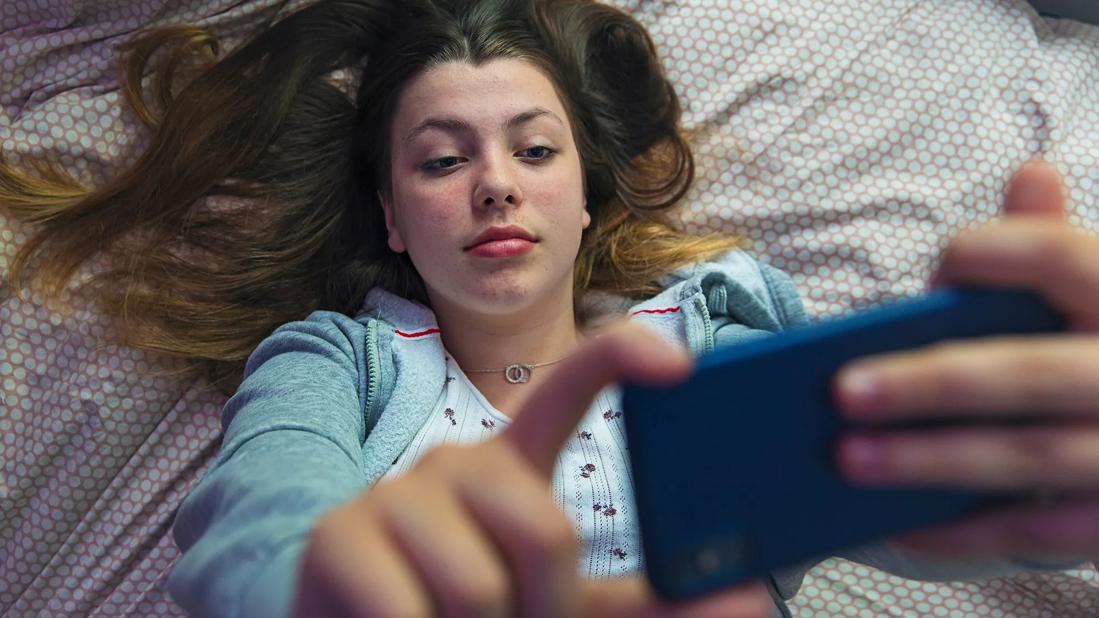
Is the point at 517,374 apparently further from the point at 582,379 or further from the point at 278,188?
the point at 582,379

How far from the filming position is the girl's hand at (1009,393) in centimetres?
52

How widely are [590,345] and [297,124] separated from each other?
1.03 metres

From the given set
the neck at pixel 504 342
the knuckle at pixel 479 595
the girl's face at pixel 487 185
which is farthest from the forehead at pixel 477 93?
the knuckle at pixel 479 595

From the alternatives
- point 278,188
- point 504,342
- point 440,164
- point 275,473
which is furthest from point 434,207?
point 275,473

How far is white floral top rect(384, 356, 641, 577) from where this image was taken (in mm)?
1088

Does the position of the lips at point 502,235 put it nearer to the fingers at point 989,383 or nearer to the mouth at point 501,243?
the mouth at point 501,243

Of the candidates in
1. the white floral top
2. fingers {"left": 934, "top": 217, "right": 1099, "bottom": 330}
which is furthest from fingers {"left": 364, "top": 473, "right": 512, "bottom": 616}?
the white floral top

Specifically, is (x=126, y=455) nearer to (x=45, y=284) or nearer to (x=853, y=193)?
(x=45, y=284)

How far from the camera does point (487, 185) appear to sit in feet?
3.63

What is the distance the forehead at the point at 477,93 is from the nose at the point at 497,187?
0.23ft

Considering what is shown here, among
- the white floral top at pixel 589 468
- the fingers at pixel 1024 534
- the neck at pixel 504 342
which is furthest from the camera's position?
the neck at pixel 504 342

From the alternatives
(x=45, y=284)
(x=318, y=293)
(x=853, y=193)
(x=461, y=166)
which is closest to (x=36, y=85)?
(x=45, y=284)

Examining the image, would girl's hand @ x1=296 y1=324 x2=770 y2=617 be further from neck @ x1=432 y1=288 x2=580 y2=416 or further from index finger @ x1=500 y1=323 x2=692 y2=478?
neck @ x1=432 y1=288 x2=580 y2=416

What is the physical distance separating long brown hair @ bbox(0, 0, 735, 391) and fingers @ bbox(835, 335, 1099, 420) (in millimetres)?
839
